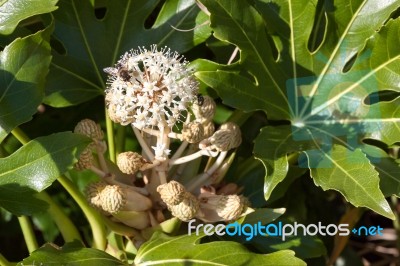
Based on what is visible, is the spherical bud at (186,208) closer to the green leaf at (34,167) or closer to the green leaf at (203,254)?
the green leaf at (203,254)

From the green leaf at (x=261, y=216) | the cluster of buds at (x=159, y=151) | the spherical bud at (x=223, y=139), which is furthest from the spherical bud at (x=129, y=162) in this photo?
the green leaf at (x=261, y=216)

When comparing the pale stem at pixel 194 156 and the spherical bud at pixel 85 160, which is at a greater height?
the spherical bud at pixel 85 160

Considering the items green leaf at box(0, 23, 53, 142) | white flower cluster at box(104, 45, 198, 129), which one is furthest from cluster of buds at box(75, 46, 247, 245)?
green leaf at box(0, 23, 53, 142)

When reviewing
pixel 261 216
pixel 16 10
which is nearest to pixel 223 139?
pixel 261 216

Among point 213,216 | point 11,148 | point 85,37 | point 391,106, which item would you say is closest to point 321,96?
point 391,106

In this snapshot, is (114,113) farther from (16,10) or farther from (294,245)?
(294,245)
